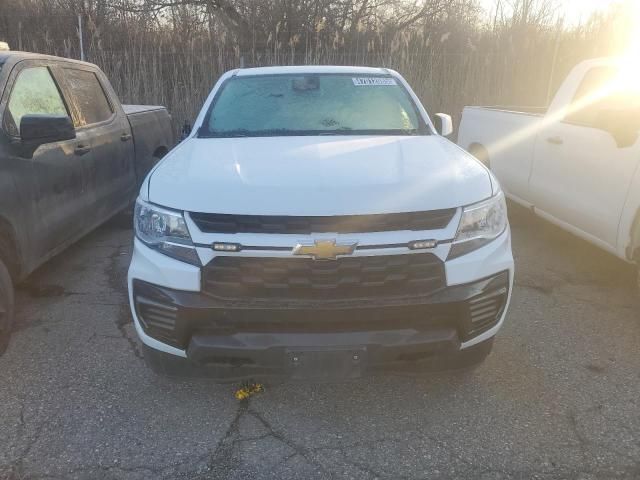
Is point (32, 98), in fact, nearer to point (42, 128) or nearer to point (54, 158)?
point (54, 158)

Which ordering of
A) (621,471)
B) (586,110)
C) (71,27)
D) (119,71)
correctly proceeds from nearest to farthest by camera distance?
(621,471), (586,110), (119,71), (71,27)

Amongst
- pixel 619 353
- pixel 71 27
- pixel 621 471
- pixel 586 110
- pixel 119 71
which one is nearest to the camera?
pixel 621 471

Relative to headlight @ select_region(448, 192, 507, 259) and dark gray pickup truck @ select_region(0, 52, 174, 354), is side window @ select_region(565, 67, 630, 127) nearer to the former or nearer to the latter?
headlight @ select_region(448, 192, 507, 259)

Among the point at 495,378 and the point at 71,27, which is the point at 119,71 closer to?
the point at 71,27

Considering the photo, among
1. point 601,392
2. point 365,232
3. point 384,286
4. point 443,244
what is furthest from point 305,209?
point 601,392

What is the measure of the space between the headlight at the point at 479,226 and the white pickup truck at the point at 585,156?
1.60 m

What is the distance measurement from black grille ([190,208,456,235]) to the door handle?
2.31m

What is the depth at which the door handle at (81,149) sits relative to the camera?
4.14 m

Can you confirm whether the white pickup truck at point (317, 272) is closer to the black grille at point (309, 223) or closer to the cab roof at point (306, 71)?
the black grille at point (309, 223)

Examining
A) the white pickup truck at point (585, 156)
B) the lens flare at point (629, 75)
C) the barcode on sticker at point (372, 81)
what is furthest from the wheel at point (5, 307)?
the lens flare at point (629, 75)

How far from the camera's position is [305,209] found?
2266 mm

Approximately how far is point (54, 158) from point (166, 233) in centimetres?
192

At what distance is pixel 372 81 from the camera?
13.3ft

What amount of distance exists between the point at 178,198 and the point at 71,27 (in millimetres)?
12345
